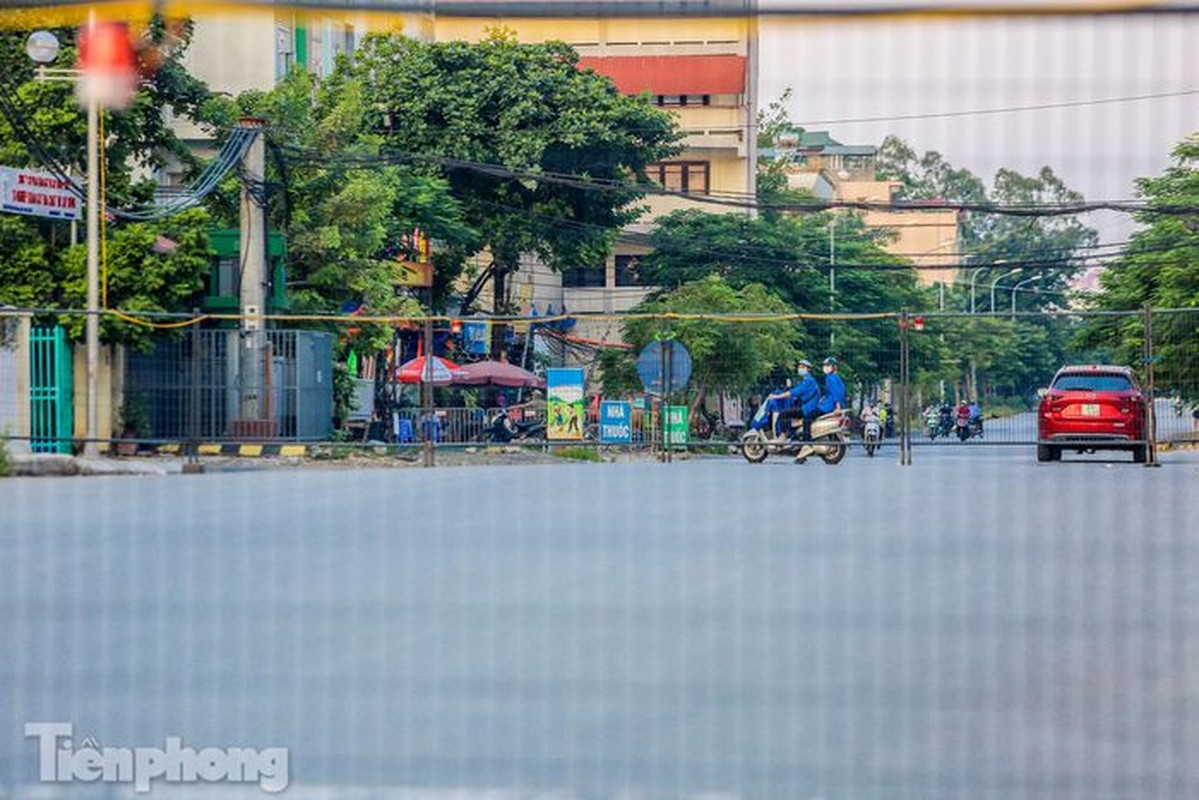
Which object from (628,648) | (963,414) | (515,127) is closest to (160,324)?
(963,414)

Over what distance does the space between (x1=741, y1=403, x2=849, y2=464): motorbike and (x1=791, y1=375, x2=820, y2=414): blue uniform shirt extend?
184 millimetres

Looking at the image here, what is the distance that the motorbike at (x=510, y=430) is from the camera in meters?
21.8

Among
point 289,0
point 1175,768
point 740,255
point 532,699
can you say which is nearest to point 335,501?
point 532,699

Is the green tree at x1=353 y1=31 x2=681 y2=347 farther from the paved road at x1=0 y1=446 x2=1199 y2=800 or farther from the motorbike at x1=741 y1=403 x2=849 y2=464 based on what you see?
the paved road at x1=0 y1=446 x2=1199 y2=800

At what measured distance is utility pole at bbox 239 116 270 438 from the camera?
19438 mm

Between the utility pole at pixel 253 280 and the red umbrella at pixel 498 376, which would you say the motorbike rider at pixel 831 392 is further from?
the red umbrella at pixel 498 376

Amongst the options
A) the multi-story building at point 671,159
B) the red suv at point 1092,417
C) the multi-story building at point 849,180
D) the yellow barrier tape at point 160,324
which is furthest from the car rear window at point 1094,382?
the multi-story building at point 671,159

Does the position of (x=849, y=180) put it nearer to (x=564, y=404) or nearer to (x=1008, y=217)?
(x=564, y=404)

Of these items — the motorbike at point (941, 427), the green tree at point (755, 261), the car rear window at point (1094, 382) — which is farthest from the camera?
the green tree at point (755, 261)

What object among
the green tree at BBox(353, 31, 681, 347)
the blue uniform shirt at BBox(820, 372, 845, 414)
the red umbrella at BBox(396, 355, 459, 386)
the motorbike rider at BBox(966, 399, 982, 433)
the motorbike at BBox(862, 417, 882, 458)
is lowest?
the motorbike at BBox(862, 417, 882, 458)

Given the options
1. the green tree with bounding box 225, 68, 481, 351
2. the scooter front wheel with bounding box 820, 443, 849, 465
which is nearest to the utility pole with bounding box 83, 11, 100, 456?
the green tree with bounding box 225, 68, 481, 351

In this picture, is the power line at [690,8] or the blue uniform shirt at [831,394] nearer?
the power line at [690,8]

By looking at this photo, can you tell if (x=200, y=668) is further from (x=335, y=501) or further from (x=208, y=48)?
(x=335, y=501)

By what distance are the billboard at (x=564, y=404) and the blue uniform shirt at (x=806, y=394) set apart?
99.7 inches
